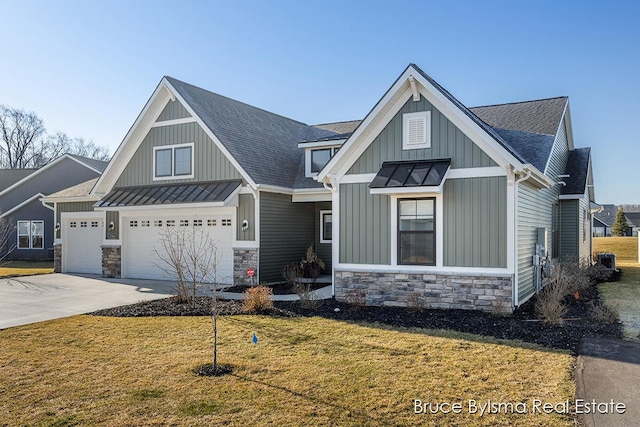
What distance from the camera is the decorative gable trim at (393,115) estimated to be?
9922mm

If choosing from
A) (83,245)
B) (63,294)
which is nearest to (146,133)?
(83,245)

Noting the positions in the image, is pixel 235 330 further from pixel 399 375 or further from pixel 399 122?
pixel 399 122

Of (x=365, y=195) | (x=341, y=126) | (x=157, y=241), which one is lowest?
(x=157, y=241)

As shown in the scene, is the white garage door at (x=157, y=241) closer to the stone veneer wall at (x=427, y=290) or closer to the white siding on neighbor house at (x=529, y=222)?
the stone veneer wall at (x=427, y=290)

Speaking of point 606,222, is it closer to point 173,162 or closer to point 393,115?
point 393,115

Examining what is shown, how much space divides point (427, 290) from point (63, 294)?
33.5 feet

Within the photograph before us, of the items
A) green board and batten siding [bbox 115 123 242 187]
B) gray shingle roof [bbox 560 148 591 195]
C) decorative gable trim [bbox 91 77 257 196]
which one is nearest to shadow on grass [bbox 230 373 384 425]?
decorative gable trim [bbox 91 77 257 196]

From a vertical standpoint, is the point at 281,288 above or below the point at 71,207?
below

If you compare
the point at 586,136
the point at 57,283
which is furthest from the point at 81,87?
the point at 586,136

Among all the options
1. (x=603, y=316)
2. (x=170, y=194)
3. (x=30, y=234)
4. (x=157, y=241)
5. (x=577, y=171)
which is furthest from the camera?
(x=30, y=234)

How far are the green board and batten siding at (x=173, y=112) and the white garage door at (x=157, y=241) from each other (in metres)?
3.50

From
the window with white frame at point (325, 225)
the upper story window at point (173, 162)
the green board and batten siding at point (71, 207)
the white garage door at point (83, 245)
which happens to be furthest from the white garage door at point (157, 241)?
the window with white frame at point (325, 225)

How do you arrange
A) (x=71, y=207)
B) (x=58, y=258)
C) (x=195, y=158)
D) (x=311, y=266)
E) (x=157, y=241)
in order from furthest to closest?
(x=58, y=258)
(x=71, y=207)
(x=157, y=241)
(x=311, y=266)
(x=195, y=158)

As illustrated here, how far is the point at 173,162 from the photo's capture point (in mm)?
16344
